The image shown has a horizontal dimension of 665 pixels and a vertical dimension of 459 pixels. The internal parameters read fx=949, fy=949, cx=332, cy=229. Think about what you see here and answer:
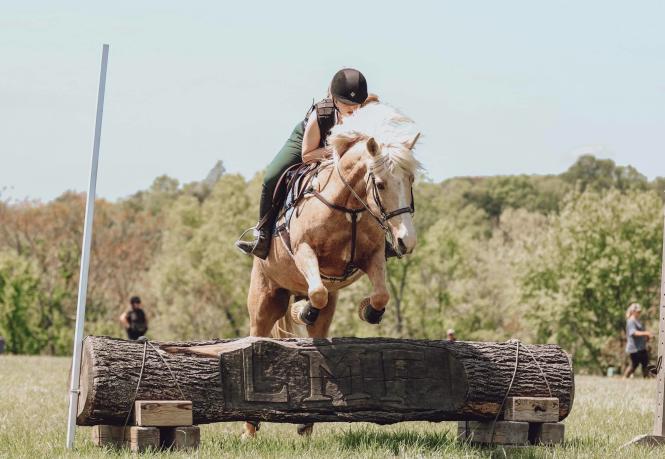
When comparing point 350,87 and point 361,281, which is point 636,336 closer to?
point 350,87

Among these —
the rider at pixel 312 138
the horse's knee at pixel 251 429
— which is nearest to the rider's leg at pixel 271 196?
the rider at pixel 312 138

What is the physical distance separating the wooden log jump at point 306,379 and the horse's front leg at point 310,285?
363mm

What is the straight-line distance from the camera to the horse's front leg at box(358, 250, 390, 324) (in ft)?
26.1

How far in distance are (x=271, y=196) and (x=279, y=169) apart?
0.29 m

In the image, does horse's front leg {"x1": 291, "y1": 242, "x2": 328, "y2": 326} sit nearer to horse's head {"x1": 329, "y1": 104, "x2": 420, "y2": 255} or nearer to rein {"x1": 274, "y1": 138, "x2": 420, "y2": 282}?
rein {"x1": 274, "y1": 138, "x2": 420, "y2": 282}

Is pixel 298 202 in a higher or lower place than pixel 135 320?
lower

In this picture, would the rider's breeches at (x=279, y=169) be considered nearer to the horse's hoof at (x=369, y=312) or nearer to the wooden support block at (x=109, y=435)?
the horse's hoof at (x=369, y=312)

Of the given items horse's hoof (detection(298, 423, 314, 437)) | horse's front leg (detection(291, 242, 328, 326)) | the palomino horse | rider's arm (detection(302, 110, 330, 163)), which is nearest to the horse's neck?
the palomino horse

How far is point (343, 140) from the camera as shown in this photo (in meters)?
8.20

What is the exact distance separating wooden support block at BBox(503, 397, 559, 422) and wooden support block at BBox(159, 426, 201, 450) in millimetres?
2661

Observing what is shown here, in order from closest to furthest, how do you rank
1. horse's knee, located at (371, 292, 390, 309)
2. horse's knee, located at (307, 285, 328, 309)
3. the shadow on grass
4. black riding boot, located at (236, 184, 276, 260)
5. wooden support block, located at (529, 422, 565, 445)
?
the shadow on grass
horse's knee, located at (307, 285, 328, 309)
horse's knee, located at (371, 292, 390, 309)
wooden support block, located at (529, 422, 565, 445)
black riding boot, located at (236, 184, 276, 260)

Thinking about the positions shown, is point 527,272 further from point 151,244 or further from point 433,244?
point 151,244

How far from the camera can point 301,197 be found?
28.5 feet

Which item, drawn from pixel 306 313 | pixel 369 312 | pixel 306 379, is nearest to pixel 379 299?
pixel 369 312
